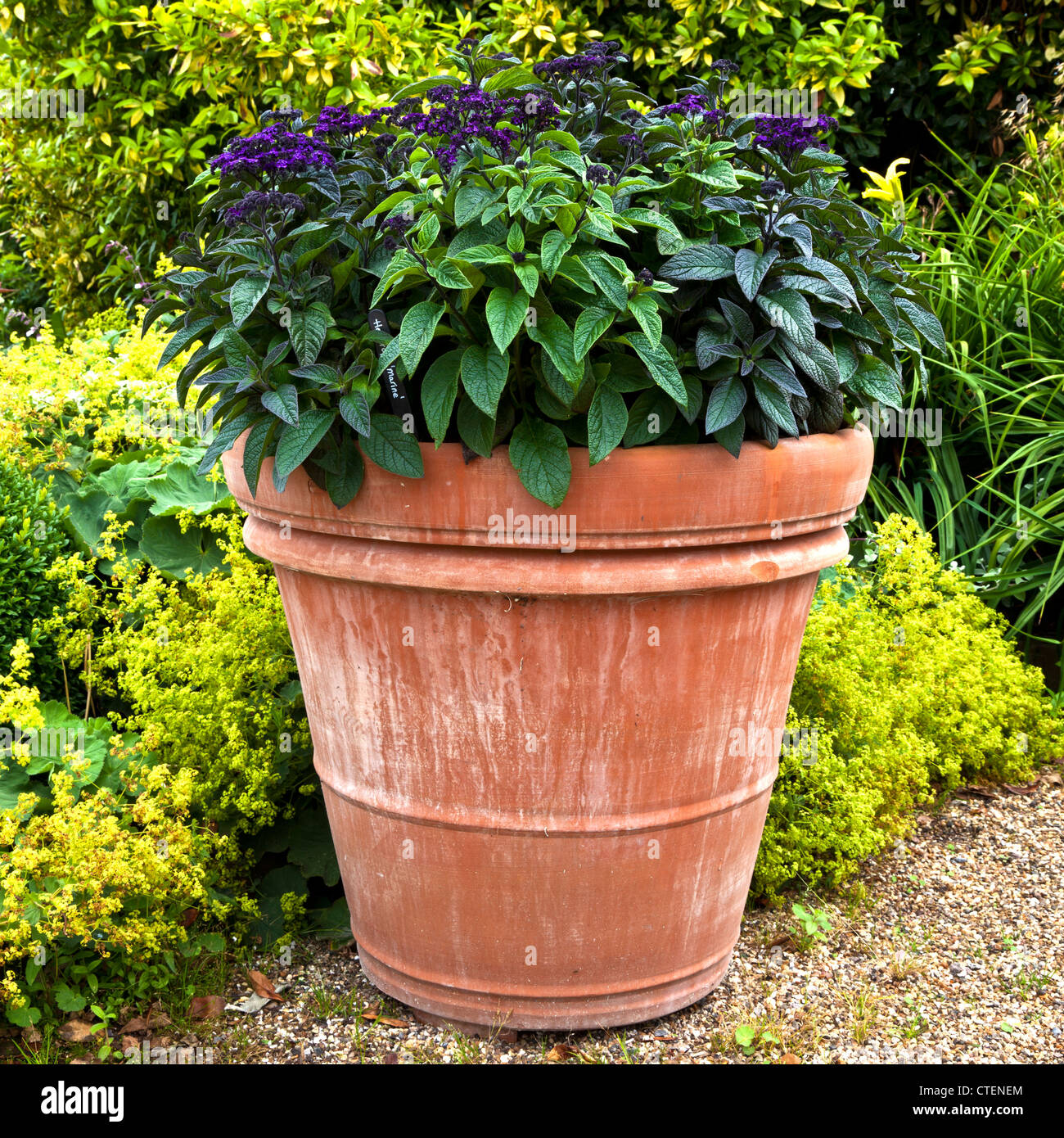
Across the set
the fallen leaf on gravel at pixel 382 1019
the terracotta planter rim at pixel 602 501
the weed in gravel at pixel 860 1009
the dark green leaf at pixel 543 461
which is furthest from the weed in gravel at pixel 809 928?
the dark green leaf at pixel 543 461

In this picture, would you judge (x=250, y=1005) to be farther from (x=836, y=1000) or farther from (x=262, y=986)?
(x=836, y=1000)

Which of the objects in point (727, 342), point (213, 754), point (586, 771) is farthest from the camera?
point (213, 754)

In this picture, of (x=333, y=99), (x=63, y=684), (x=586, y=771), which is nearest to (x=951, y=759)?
(x=586, y=771)

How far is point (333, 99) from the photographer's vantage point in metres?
3.85

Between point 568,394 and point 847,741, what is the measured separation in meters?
1.50

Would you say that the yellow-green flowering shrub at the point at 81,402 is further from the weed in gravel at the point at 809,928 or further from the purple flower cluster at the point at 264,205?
the weed in gravel at the point at 809,928

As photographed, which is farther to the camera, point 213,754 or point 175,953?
point 213,754

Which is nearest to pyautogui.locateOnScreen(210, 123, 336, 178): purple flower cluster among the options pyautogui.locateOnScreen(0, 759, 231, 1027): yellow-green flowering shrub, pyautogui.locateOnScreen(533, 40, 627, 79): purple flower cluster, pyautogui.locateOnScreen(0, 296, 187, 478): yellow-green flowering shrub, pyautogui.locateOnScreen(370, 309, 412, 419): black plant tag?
pyautogui.locateOnScreen(370, 309, 412, 419): black plant tag

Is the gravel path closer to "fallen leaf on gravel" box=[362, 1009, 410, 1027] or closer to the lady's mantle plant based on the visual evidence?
"fallen leaf on gravel" box=[362, 1009, 410, 1027]

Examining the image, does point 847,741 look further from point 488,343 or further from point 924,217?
point 924,217

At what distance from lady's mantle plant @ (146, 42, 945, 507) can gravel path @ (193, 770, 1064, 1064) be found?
3.45 ft

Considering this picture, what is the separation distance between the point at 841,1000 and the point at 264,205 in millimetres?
1861

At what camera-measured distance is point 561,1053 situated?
1.90 m

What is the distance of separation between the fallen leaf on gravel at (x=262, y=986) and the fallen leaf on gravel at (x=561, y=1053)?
56cm
